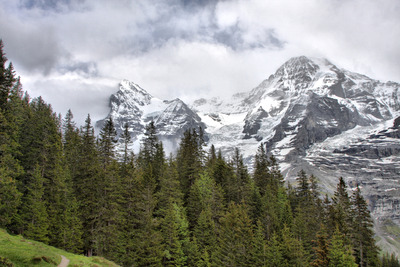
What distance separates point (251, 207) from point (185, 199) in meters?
13.6

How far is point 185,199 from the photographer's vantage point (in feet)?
206

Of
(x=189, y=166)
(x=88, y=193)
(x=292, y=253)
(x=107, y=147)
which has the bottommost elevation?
(x=292, y=253)

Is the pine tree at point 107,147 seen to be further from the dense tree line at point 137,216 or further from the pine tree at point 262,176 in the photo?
the pine tree at point 262,176

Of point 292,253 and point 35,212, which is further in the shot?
point 292,253

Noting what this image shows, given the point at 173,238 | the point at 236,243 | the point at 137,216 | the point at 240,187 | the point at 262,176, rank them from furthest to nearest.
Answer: the point at 262,176 → the point at 240,187 → the point at 137,216 → the point at 173,238 → the point at 236,243

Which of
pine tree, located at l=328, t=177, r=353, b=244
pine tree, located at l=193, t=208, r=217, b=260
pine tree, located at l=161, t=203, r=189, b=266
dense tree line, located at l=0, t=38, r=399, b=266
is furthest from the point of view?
pine tree, located at l=193, t=208, r=217, b=260

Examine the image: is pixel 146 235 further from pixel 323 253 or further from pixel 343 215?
pixel 343 215

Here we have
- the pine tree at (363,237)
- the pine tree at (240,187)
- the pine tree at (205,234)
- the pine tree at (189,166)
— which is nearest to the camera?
the pine tree at (205,234)

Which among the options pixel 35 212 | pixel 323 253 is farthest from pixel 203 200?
pixel 35 212

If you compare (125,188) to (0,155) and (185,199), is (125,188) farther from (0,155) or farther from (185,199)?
(0,155)

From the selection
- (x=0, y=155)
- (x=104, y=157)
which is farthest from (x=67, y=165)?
(x=0, y=155)

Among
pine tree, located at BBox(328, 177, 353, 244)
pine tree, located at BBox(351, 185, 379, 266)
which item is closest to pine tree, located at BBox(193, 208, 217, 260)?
pine tree, located at BBox(328, 177, 353, 244)

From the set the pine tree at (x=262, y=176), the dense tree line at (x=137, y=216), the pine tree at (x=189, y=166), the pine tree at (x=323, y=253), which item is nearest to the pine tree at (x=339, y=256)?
the dense tree line at (x=137, y=216)

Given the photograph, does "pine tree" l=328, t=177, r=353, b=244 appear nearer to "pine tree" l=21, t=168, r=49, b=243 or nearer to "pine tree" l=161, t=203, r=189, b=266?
"pine tree" l=161, t=203, r=189, b=266
